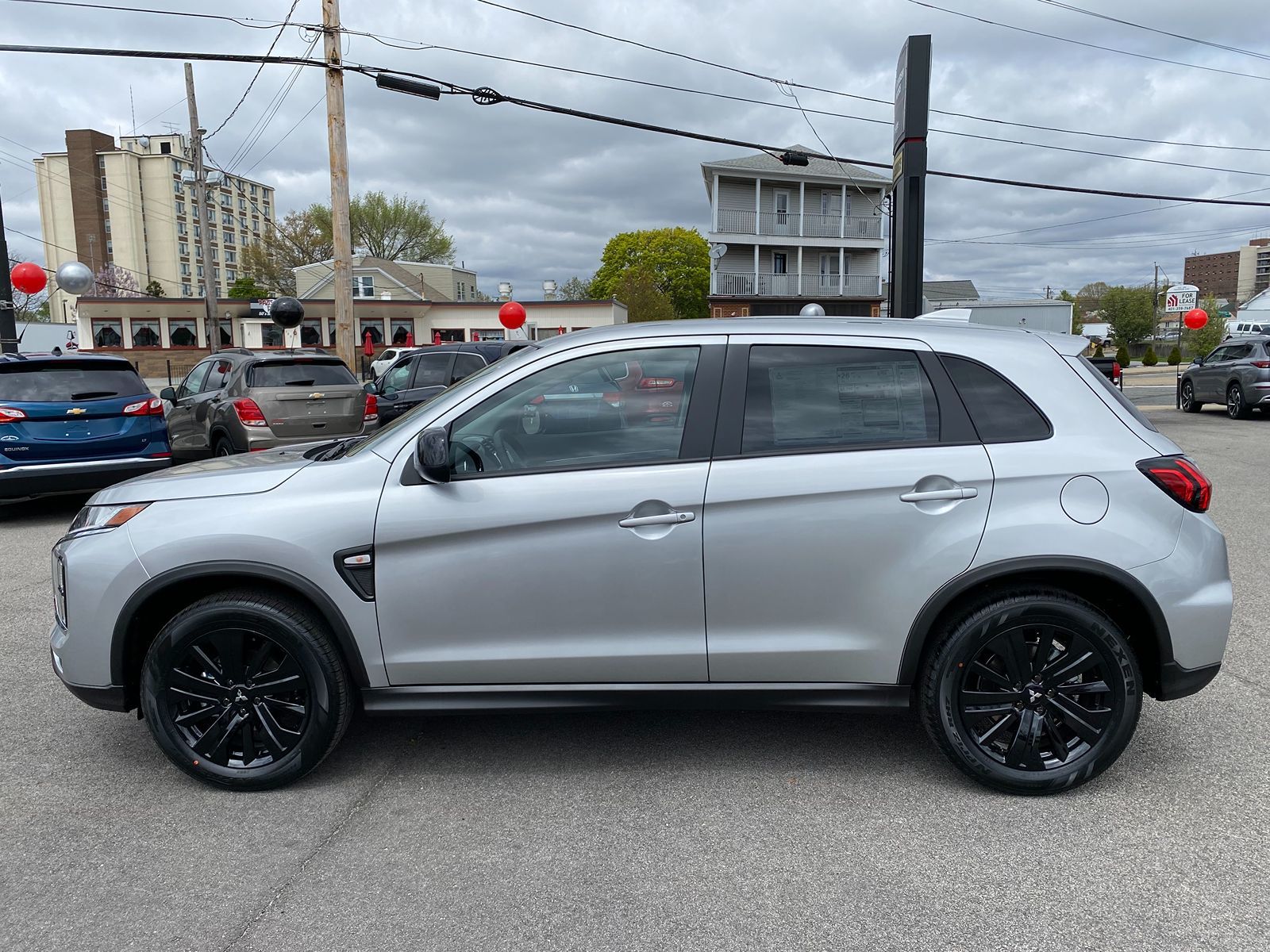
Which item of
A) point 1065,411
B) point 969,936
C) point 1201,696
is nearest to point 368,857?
point 969,936

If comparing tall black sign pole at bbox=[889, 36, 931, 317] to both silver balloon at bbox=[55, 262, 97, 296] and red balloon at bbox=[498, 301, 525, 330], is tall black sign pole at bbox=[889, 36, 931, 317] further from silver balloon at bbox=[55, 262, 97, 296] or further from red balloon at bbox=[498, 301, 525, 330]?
red balloon at bbox=[498, 301, 525, 330]

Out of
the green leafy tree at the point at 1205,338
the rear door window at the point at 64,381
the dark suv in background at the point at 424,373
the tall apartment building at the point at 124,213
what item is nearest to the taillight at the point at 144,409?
the rear door window at the point at 64,381

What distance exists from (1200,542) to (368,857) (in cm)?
307

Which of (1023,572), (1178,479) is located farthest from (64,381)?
(1178,479)

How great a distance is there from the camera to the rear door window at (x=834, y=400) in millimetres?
3307

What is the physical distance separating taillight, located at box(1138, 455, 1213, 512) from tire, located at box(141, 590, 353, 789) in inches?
118

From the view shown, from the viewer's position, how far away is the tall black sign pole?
38.9ft

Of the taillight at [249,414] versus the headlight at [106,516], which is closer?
the headlight at [106,516]

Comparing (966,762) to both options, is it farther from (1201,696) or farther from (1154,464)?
(1201,696)

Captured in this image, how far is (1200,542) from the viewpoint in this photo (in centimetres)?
324

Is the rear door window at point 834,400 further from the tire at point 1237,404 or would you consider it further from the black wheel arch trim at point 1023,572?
the tire at point 1237,404

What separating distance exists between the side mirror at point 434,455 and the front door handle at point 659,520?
2.11 feet

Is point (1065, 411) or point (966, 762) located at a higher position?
point (1065, 411)

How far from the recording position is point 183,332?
50844 millimetres
